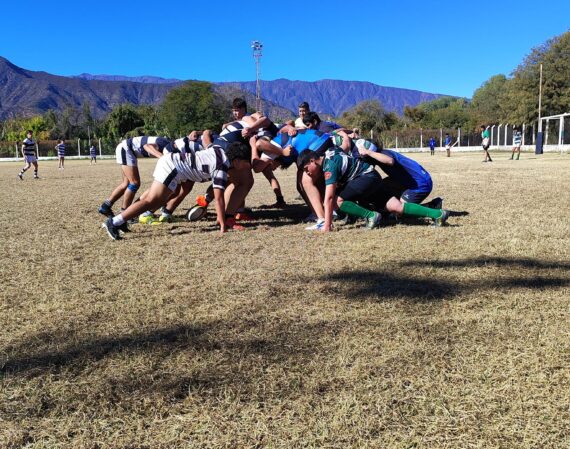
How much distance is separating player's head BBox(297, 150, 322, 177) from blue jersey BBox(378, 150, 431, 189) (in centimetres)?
92

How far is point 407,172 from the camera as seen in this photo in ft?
21.8

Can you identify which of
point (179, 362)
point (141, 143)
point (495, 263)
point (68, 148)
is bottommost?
point (179, 362)

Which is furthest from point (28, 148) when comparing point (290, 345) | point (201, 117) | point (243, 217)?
point (201, 117)

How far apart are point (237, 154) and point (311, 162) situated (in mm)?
1002

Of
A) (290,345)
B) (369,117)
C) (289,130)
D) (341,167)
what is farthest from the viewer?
(369,117)

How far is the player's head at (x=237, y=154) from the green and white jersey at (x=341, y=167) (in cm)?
114

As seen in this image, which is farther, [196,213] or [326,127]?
[326,127]

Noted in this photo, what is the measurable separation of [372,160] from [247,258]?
263cm

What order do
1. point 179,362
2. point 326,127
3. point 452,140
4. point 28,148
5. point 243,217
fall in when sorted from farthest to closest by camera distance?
point 452,140 → point 28,148 → point 326,127 → point 243,217 → point 179,362

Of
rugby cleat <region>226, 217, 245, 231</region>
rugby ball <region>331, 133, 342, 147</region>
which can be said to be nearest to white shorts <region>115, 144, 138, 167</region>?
rugby cleat <region>226, 217, 245, 231</region>

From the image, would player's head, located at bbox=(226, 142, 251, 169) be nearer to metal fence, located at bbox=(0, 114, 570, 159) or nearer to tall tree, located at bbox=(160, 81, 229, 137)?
metal fence, located at bbox=(0, 114, 570, 159)

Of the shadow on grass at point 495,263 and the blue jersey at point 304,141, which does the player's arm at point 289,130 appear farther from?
the shadow on grass at point 495,263

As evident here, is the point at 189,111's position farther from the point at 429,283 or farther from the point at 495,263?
the point at 429,283

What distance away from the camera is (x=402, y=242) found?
5.43m
